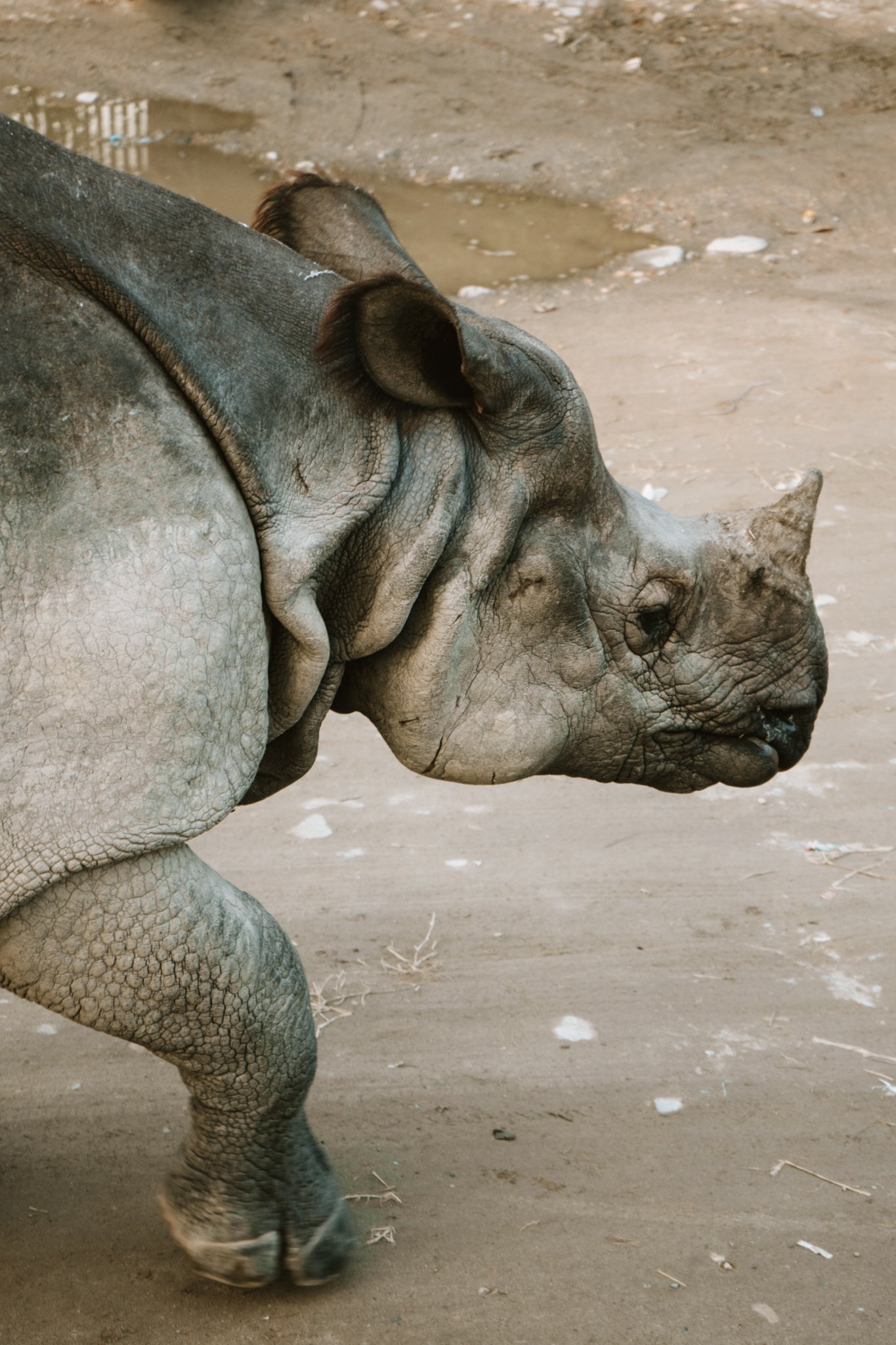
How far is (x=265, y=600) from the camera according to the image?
2604 millimetres

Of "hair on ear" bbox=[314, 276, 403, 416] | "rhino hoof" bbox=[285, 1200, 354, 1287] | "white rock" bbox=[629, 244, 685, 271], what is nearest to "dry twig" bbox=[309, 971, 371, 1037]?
"rhino hoof" bbox=[285, 1200, 354, 1287]

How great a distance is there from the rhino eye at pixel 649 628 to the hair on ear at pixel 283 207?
3.37ft

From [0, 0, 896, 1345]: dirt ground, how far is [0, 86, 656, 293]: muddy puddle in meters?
1.08

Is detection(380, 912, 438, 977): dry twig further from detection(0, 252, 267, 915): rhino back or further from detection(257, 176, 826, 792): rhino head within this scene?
detection(0, 252, 267, 915): rhino back

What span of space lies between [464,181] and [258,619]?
8762mm

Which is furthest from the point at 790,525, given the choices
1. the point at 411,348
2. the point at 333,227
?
the point at 333,227

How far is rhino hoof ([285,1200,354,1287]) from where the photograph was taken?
290 centimetres

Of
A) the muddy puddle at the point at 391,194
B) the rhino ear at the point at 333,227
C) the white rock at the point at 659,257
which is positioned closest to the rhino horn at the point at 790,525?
the rhino ear at the point at 333,227

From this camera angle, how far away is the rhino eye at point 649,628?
3.22 m

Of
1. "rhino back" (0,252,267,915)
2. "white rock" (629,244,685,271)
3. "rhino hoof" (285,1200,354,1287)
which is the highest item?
"rhino back" (0,252,267,915)

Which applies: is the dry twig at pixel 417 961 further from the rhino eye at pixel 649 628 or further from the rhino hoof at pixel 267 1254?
the rhino eye at pixel 649 628

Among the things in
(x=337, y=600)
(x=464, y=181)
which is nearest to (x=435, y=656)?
(x=337, y=600)

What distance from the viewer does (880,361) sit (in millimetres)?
8086

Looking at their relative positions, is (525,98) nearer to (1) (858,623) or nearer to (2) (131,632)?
(1) (858,623)
